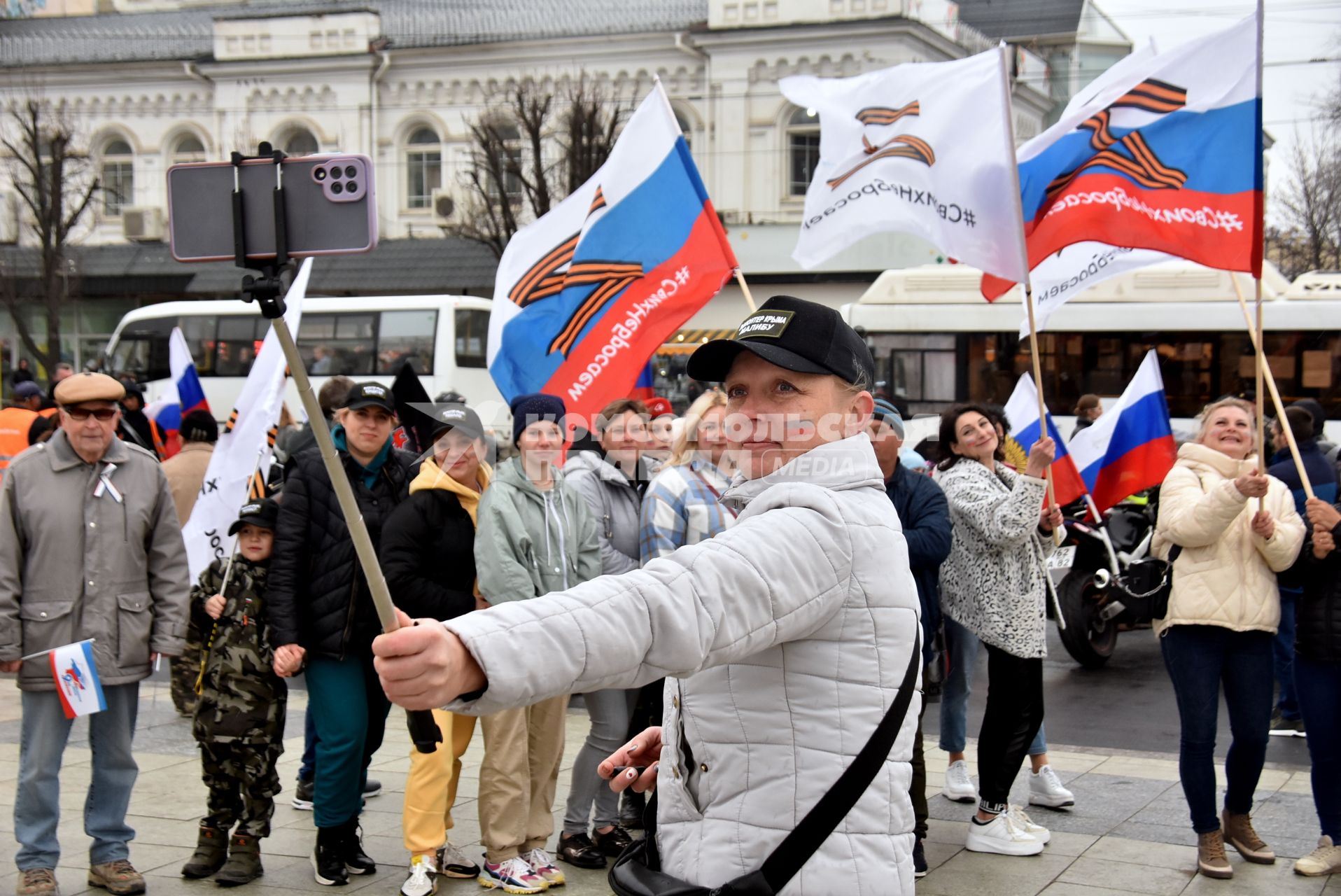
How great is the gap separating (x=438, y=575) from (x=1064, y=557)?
18.5ft

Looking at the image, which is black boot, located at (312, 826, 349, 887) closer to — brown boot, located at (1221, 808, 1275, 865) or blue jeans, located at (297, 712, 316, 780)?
blue jeans, located at (297, 712, 316, 780)

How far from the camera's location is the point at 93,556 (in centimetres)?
561

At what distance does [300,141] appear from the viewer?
35.4 meters

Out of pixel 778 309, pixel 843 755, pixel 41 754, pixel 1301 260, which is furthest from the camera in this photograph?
pixel 1301 260

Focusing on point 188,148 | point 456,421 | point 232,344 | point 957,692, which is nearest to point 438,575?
point 456,421

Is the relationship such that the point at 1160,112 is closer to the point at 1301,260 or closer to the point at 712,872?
the point at 712,872

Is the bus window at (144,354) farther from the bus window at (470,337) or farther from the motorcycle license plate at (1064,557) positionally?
the motorcycle license plate at (1064,557)

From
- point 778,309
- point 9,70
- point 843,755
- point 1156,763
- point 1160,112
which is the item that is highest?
point 9,70

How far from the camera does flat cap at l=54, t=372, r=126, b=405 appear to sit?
5559 mm

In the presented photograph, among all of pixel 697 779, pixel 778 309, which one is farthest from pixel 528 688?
pixel 778 309

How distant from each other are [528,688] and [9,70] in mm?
38501

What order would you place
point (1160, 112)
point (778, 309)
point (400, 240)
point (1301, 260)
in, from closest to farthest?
point (778, 309) < point (1160, 112) < point (1301, 260) < point (400, 240)

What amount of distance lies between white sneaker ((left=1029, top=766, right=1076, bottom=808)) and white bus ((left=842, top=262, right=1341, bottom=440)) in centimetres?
1273

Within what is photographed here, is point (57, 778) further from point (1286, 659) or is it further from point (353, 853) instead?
point (1286, 659)
